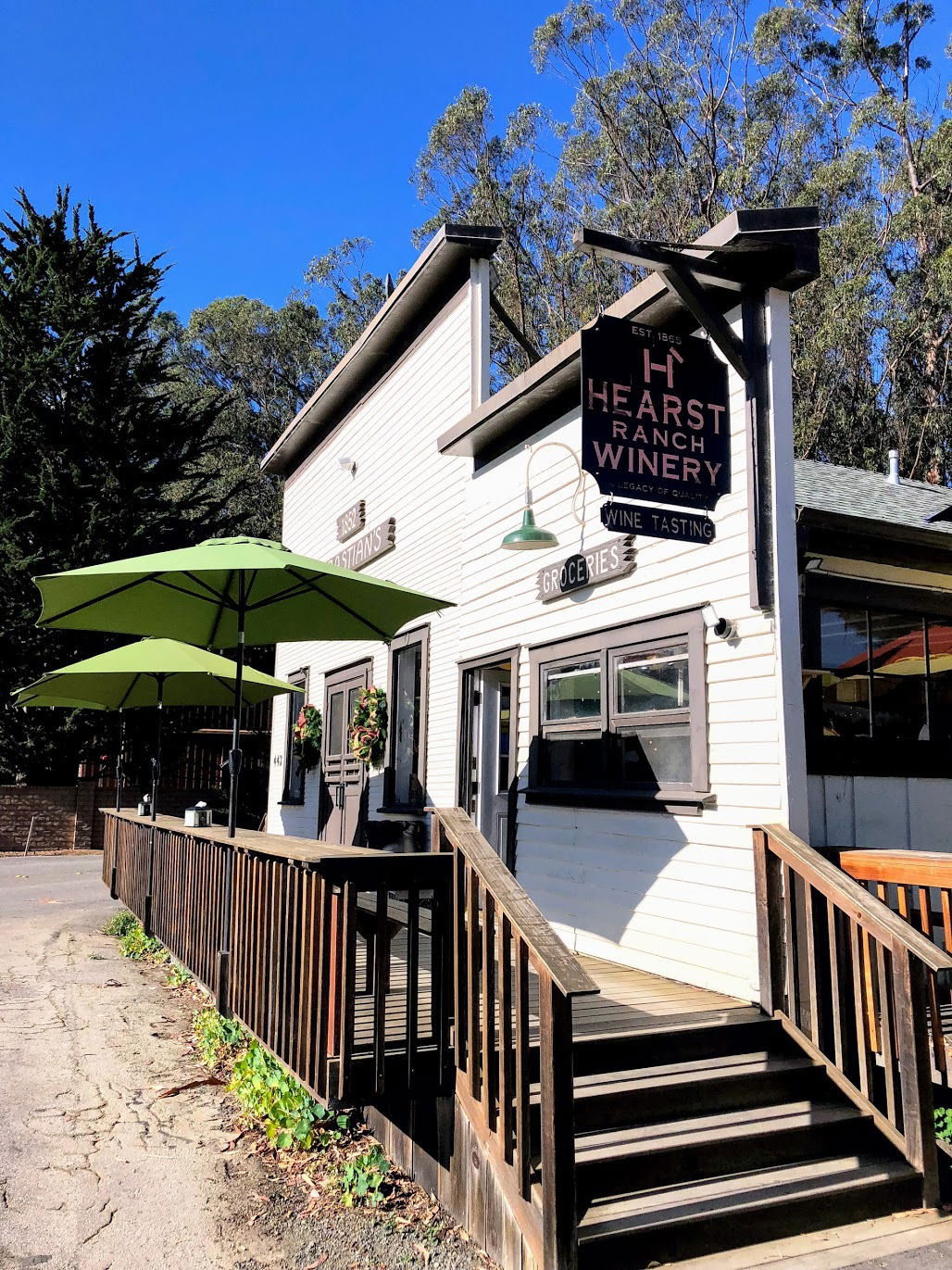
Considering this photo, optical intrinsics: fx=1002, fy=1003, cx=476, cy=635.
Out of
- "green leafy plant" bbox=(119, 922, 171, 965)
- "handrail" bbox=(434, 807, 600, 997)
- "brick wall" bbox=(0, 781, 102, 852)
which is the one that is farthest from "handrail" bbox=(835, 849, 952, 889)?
"brick wall" bbox=(0, 781, 102, 852)

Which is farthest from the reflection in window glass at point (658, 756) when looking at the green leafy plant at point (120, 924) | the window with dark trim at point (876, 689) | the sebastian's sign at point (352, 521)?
the sebastian's sign at point (352, 521)

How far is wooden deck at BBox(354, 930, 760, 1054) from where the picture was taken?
4367 millimetres

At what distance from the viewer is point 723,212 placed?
23734 millimetres

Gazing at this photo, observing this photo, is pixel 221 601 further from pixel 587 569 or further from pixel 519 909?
pixel 519 909

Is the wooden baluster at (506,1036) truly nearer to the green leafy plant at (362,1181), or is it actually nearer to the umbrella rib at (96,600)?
the green leafy plant at (362,1181)

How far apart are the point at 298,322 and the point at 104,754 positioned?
18.8m

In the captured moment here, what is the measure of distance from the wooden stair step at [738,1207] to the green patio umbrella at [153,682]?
6349 millimetres

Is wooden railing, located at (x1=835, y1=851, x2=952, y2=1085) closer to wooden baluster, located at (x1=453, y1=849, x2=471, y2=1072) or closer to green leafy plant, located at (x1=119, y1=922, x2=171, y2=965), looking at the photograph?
wooden baluster, located at (x1=453, y1=849, x2=471, y2=1072)

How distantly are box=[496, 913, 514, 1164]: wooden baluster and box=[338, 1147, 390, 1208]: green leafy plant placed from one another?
0.95 m

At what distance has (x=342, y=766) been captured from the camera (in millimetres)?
11680

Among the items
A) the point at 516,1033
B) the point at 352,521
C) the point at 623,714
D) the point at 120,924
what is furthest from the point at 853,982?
the point at 352,521

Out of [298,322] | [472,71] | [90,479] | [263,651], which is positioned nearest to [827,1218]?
[90,479]

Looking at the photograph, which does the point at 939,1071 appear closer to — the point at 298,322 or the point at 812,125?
the point at 812,125

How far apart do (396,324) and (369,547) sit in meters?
2.47
